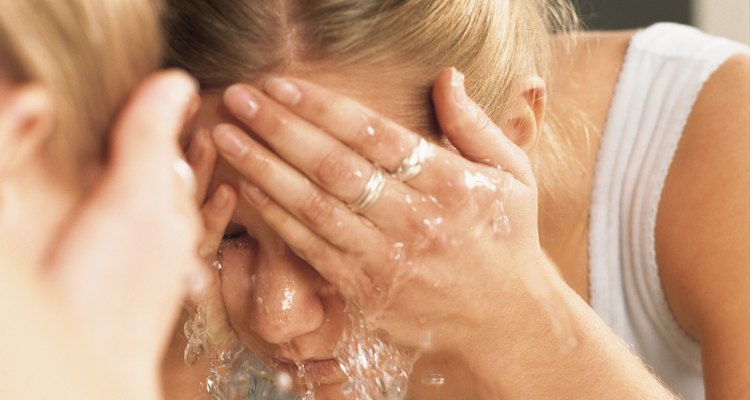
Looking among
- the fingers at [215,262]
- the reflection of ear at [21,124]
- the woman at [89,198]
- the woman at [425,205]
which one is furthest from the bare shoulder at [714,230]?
the reflection of ear at [21,124]

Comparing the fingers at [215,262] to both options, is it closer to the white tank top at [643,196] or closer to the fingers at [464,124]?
the fingers at [464,124]

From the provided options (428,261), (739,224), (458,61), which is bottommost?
(739,224)

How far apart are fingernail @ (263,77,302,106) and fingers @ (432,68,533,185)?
0.13 metres

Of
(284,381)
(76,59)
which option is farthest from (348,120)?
(284,381)

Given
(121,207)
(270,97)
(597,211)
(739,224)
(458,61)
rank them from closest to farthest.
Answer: (121,207), (270,97), (458,61), (739,224), (597,211)

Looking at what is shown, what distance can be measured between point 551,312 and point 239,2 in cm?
39

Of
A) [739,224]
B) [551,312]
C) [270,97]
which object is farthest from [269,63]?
[739,224]

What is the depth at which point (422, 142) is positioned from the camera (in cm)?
75

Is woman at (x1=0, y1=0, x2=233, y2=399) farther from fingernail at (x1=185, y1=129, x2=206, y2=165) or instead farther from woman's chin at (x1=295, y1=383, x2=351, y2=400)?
woman's chin at (x1=295, y1=383, x2=351, y2=400)

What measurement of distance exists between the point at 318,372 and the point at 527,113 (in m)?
0.31

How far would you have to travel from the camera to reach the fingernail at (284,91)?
27.9 inches

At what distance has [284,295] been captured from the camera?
2.62ft

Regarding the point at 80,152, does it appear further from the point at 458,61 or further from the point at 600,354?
the point at 600,354

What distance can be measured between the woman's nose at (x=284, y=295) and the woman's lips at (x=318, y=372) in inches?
3.5
